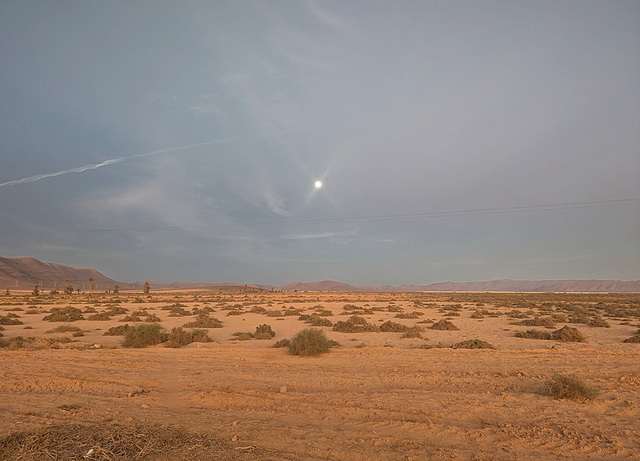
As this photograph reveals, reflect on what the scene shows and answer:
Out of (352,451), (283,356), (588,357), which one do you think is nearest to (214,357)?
(283,356)

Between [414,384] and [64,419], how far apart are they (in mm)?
8424

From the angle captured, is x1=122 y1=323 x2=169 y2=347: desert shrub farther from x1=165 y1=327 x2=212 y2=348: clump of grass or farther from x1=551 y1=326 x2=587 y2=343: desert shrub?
x1=551 y1=326 x2=587 y2=343: desert shrub

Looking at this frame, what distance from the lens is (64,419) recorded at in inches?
294

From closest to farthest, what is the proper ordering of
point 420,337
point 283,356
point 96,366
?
1. point 96,366
2. point 283,356
3. point 420,337

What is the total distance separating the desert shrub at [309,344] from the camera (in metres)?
15.4

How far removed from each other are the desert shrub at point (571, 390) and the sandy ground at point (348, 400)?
20 centimetres

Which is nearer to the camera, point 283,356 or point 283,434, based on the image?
point 283,434

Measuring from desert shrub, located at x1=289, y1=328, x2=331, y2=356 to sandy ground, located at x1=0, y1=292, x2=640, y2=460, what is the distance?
0.50 metres

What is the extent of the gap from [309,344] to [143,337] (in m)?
8.75

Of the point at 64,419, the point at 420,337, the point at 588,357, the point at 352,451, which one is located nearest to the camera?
the point at 352,451

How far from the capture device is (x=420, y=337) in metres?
20.7

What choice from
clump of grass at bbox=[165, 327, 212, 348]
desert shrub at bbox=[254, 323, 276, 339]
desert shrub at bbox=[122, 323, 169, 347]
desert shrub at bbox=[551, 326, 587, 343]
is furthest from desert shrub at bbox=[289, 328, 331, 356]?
desert shrub at bbox=[551, 326, 587, 343]

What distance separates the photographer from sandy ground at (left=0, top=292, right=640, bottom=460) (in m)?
6.62

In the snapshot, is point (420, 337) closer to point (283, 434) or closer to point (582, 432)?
point (582, 432)
